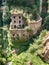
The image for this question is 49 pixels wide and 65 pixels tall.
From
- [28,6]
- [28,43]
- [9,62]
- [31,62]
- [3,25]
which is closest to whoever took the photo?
[31,62]

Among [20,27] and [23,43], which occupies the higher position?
[20,27]

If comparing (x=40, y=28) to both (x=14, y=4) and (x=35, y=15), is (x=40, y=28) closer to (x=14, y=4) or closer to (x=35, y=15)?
(x=35, y=15)

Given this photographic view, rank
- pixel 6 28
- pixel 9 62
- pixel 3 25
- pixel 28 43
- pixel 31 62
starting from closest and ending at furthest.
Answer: pixel 31 62 → pixel 9 62 → pixel 28 43 → pixel 6 28 → pixel 3 25

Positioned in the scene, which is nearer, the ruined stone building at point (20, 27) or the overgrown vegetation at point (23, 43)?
the overgrown vegetation at point (23, 43)

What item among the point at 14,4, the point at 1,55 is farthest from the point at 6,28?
the point at 1,55

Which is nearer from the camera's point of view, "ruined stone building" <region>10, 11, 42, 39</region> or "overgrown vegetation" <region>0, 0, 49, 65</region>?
"overgrown vegetation" <region>0, 0, 49, 65</region>

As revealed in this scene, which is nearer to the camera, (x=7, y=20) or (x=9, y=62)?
(x=9, y=62)

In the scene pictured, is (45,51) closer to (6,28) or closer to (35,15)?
(6,28)

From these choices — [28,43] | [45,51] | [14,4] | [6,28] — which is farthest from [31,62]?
[14,4]

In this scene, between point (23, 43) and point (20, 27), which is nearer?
point (23, 43)
